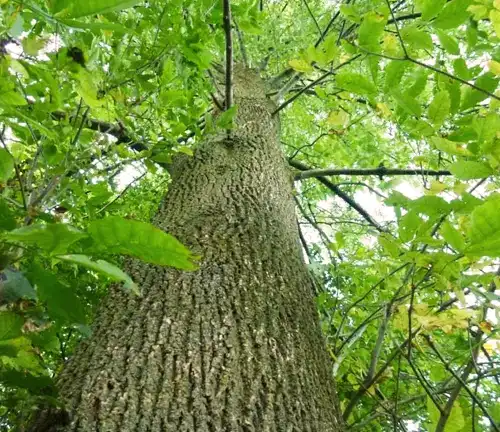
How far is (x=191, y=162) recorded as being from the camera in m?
2.91

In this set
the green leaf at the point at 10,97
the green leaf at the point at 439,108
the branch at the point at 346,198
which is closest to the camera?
the green leaf at the point at 10,97

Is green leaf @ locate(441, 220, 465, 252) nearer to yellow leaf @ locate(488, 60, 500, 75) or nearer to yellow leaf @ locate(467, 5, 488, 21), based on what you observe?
yellow leaf @ locate(488, 60, 500, 75)

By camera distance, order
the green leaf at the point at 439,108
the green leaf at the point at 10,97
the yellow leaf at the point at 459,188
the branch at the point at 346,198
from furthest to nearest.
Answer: the branch at the point at 346,198 → the yellow leaf at the point at 459,188 → the green leaf at the point at 439,108 → the green leaf at the point at 10,97

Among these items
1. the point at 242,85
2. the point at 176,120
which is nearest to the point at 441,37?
the point at 176,120

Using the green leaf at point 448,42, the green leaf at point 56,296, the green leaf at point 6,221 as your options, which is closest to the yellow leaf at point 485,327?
the green leaf at point 448,42

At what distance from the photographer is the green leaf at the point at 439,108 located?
1.19 metres

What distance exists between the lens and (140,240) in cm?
61

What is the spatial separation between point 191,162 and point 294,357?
172 centimetres

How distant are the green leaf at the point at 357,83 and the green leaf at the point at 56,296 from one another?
99cm

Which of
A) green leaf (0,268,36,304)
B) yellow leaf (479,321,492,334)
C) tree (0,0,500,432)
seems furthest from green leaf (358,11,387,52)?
green leaf (0,268,36,304)

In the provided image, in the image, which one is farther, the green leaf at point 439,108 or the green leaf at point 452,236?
the green leaf at point 439,108

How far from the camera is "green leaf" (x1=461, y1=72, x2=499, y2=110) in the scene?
1.21 meters

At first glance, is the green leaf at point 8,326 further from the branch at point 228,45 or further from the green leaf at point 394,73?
the branch at point 228,45

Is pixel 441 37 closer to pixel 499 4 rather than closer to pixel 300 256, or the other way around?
pixel 499 4
